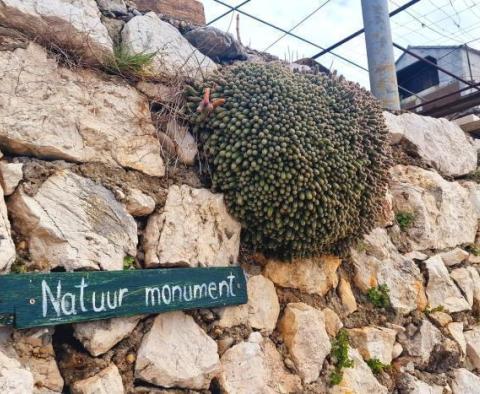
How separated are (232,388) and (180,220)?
670mm

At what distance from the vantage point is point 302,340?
81.0 inches

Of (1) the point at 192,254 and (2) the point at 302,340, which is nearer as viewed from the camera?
(1) the point at 192,254

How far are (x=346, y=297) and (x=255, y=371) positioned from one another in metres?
0.74

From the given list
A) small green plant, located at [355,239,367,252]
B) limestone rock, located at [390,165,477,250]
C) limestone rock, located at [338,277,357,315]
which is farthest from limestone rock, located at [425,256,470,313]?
limestone rock, located at [338,277,357,315]

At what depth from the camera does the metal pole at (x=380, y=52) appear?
348cm

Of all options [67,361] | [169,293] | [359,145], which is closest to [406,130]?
[359,145]

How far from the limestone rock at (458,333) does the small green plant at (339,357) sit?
0.86 m

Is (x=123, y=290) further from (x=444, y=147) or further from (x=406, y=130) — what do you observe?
(x=444, y=147)

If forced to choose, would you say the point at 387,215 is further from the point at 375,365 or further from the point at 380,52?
the point at 380,52

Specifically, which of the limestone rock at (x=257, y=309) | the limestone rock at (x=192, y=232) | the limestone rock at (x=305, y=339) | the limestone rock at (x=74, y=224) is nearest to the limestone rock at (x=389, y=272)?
the limestone rock at (x=305, y=339)

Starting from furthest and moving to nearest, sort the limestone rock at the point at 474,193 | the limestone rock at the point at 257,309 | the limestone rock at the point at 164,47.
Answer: the limestone rock at the point at 474,193 < the limestone rock at the point at 164,47 < the limestone rock at the point at 257,309

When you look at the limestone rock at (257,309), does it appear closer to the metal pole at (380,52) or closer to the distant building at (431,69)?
the metal pole at (380,52)

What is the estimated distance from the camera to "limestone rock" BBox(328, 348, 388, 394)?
2074 millimetres

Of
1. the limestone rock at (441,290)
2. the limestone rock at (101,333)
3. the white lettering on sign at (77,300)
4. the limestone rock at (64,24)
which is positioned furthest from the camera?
the limestone rock at (441,290)
